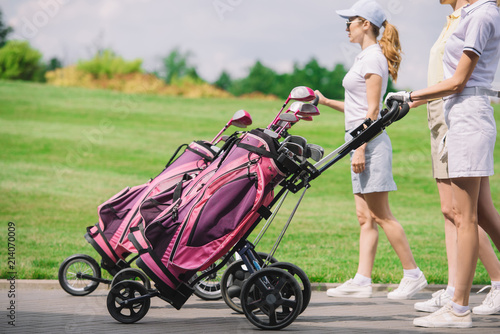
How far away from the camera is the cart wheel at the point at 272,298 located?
4496 millimetres

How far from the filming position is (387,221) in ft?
18.1

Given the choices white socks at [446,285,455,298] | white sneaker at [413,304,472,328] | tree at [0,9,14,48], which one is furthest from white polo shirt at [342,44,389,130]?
tree at [0,9,14,48]

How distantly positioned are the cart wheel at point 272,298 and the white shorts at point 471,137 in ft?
4.07

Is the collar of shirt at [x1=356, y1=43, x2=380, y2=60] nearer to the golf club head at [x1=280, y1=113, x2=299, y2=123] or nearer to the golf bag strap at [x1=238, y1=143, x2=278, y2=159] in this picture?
the golf club head at [x1=280, y1=113, x2=299, y2=123]

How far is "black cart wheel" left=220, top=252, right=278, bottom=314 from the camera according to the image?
4.91 metres

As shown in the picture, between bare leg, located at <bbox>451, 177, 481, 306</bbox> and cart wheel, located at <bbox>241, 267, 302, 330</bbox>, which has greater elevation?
bare leg, located at <bbox>451, 177, 481, 306</bbox>

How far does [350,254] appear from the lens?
26.5 ft

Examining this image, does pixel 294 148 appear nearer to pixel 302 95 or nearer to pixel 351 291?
pixel 302 95

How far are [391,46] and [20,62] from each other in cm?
3549

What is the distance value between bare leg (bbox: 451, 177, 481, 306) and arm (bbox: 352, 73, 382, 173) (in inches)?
42.2

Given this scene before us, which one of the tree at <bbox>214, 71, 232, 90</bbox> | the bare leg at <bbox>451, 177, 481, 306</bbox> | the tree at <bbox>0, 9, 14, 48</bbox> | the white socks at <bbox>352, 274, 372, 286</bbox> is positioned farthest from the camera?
the tree at <bbox>214, 71, 232, 90</bbox>

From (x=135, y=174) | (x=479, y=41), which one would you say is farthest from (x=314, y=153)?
(x=135, y=174)

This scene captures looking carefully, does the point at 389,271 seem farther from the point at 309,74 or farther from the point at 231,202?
the point at 309,74

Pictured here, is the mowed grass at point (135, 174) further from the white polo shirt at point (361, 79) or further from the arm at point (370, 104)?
the white polo shirt at point (361, 79)
